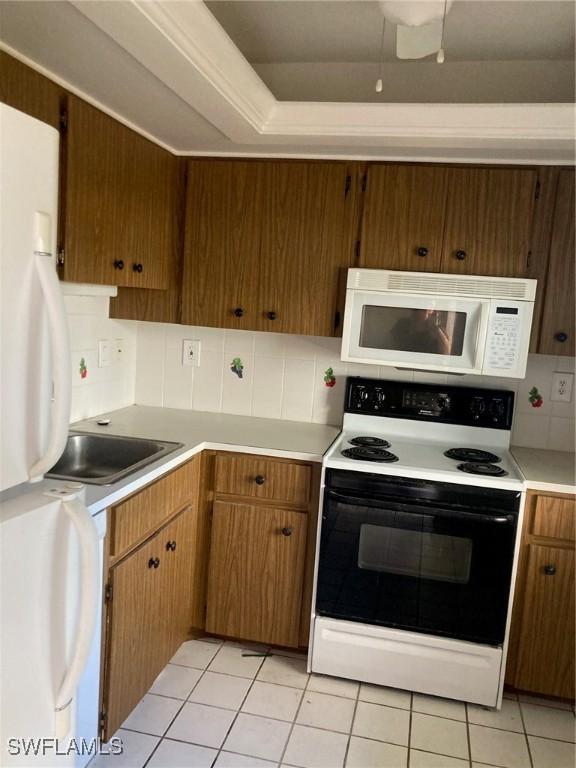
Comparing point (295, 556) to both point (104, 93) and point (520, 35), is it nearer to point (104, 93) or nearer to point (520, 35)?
point (104, 93)

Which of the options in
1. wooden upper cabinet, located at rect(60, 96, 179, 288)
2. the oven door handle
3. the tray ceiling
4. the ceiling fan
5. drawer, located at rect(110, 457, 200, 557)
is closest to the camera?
the tray ceiling

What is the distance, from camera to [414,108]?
7.09 ft

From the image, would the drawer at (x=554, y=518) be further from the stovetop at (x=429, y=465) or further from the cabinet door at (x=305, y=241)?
the cabinet door at (x=305, y=241)

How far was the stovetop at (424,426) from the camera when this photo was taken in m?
2.42

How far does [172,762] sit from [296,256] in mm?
1849

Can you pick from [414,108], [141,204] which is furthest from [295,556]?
[414,108]

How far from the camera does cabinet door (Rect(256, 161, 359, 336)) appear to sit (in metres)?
2.52

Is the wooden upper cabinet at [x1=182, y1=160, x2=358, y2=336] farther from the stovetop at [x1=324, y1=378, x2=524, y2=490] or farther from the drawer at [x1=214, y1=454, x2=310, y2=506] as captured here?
the drawer at [x1=214, y1=454, x2=310, y2=506]

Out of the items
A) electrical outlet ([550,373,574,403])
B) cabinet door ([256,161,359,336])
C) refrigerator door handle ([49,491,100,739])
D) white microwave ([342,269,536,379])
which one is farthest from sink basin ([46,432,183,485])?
electrical outlet ([550,373,574,403])

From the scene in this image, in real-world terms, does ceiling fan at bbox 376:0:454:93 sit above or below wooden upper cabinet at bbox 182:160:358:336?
above

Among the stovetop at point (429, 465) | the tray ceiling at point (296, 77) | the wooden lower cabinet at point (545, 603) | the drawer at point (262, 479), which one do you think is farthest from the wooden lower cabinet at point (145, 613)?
the tray ceiling at point (296, 77)

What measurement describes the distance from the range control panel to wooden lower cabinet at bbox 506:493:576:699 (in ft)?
1.72

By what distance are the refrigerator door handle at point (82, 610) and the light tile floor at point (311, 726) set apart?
848mm

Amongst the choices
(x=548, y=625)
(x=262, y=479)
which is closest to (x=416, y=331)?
(x=262, y=479)
